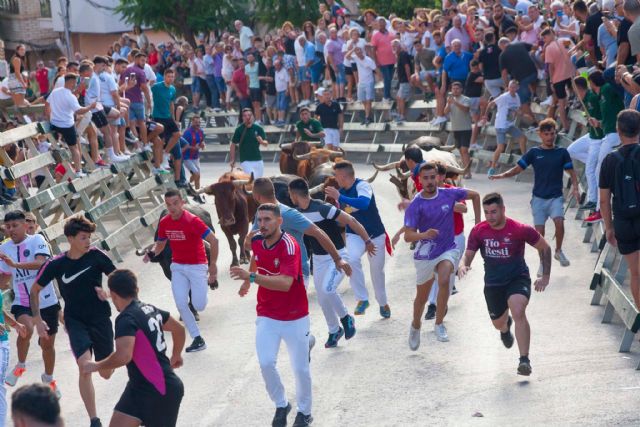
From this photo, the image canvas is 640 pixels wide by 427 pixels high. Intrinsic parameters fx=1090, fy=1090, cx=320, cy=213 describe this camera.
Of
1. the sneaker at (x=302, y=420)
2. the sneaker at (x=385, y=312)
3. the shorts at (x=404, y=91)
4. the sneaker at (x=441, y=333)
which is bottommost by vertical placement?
the shorts at (x=404, y=91)

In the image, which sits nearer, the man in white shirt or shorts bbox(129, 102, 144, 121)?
the man in white shirt

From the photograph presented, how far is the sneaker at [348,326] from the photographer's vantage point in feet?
38.3

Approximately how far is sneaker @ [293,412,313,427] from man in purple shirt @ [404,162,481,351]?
2.46 m

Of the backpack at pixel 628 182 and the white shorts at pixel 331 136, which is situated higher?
the backpack at pixel 628 182

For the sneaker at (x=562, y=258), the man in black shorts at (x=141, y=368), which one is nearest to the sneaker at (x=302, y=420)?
the man in black shorts at (x=141, y=368)

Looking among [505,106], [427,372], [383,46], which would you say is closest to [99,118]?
[505,106]

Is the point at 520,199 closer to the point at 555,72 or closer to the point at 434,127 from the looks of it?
the point at 555,72

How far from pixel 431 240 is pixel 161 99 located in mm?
11427

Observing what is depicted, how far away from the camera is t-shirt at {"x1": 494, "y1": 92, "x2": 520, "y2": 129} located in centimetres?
2144

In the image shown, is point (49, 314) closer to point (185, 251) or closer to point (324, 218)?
point (185, 251)

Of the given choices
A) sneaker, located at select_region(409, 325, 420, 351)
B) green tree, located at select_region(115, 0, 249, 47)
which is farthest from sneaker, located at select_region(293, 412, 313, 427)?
green tree, located at select_region(115, 0, 249, 47)

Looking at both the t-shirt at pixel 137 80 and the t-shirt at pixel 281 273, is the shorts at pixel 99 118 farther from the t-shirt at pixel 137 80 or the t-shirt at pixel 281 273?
the t-shirt at pixel 281 273

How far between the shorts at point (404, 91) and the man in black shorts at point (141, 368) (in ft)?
62.9

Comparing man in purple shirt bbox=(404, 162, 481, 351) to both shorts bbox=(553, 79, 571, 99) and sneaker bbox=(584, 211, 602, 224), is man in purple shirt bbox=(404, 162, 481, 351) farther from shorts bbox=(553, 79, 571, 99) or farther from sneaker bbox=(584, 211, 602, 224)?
shorts bbox=(553, 79, 571, 99)
